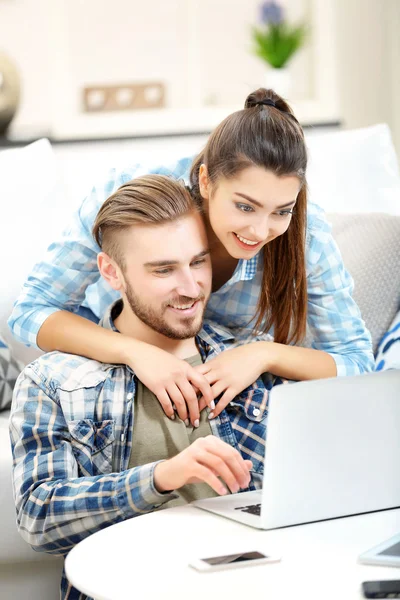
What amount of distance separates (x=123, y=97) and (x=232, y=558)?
10.4 feet

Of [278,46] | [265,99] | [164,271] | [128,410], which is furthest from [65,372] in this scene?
[278,46]

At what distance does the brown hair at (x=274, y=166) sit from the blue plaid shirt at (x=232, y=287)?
0.05m

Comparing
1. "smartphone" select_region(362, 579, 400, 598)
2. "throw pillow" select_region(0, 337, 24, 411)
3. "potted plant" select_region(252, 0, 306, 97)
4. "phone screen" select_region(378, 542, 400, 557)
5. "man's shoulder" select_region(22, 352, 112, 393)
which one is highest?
"potted plant" select_region(252, 0, 306, 97)

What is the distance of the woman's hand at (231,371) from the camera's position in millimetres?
1330

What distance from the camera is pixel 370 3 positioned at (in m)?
3.88

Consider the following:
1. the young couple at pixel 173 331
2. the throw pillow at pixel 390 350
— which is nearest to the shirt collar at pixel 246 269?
the young couple at pixel 173 331

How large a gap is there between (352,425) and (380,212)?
1.28 m

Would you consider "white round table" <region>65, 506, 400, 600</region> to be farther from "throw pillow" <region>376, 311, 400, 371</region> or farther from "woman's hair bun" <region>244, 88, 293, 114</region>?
"throw pillow" <region>376, 311, 400, 371</region>

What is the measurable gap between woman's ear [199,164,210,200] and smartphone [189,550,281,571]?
729mm

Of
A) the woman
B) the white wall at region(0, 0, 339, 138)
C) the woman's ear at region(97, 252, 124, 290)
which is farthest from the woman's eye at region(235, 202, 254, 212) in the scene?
the white wall at region(0, 0, 339, 138)

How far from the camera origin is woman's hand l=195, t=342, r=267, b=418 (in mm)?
1330

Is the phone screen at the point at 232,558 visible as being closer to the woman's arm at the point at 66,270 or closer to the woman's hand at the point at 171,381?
the woman's hand at the point at 171,381

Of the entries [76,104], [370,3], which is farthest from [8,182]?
[370,3]

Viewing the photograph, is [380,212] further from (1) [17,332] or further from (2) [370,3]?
(2) [370,3]
